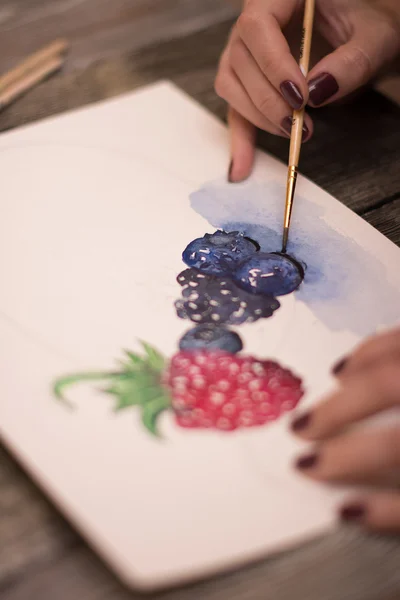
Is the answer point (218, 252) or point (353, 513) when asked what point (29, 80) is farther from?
point (353, 513)

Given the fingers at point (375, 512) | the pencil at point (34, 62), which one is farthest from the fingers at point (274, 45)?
the fingers at point (375, 512)

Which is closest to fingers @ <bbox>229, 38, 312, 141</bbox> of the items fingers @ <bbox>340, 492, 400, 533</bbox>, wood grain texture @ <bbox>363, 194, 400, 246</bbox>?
wood grain texture @ <bbox>363, 194, 400, 246</bbox>

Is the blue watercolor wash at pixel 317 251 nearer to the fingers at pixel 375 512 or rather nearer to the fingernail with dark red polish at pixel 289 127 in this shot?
the fingernail with dark red polish at pixel 289 127

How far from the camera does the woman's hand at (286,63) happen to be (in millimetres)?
784

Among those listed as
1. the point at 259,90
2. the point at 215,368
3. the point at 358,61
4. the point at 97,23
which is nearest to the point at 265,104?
the point at 259,90

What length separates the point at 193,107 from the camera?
3.04 ft

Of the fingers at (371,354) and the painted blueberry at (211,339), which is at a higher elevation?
the painted blueberry at (211,339)

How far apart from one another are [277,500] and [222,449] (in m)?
0.06

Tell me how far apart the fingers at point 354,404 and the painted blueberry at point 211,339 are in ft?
0.35

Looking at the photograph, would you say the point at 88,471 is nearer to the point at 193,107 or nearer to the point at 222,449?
the point at 222,449

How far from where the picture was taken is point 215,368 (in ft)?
1.99

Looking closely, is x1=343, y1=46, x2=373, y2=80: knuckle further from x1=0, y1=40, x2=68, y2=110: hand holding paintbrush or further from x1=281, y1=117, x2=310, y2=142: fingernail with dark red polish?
x1=0, y1=40, x2=68, y2=110: hand holding paintbrush

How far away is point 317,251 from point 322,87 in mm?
199

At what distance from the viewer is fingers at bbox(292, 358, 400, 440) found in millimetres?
543
